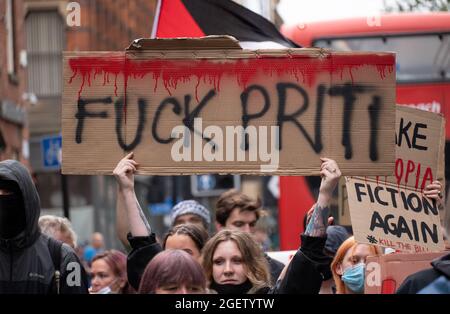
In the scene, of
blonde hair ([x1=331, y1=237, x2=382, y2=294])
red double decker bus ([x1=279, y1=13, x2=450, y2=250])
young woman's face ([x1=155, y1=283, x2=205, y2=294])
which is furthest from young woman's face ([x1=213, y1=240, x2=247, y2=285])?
red double decker bus ([x1=279, y1=13, x2=450, y2=250])

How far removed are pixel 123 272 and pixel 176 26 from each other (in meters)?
1.64

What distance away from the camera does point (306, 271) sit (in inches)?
218

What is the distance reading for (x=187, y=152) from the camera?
230 inches

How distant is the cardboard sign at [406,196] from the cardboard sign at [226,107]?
0.93 metres

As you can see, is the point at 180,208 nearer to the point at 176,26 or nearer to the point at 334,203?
the point at 176,26

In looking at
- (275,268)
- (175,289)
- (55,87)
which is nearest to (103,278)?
(275,268)

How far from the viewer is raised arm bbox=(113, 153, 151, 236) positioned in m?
5.79

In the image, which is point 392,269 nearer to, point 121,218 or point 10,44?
point 121,218

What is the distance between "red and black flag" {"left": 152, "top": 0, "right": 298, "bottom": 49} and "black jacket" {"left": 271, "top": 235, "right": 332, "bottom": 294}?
2788mm

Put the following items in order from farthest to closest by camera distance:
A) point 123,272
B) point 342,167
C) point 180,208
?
point 180,208 < point 123,272 < point 342,167

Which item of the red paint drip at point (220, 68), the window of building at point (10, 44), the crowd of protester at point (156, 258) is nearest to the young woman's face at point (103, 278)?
the crowd of protester at point (156, 258)

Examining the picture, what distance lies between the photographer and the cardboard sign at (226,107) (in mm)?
5867

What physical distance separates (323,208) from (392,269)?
0.90 metres
